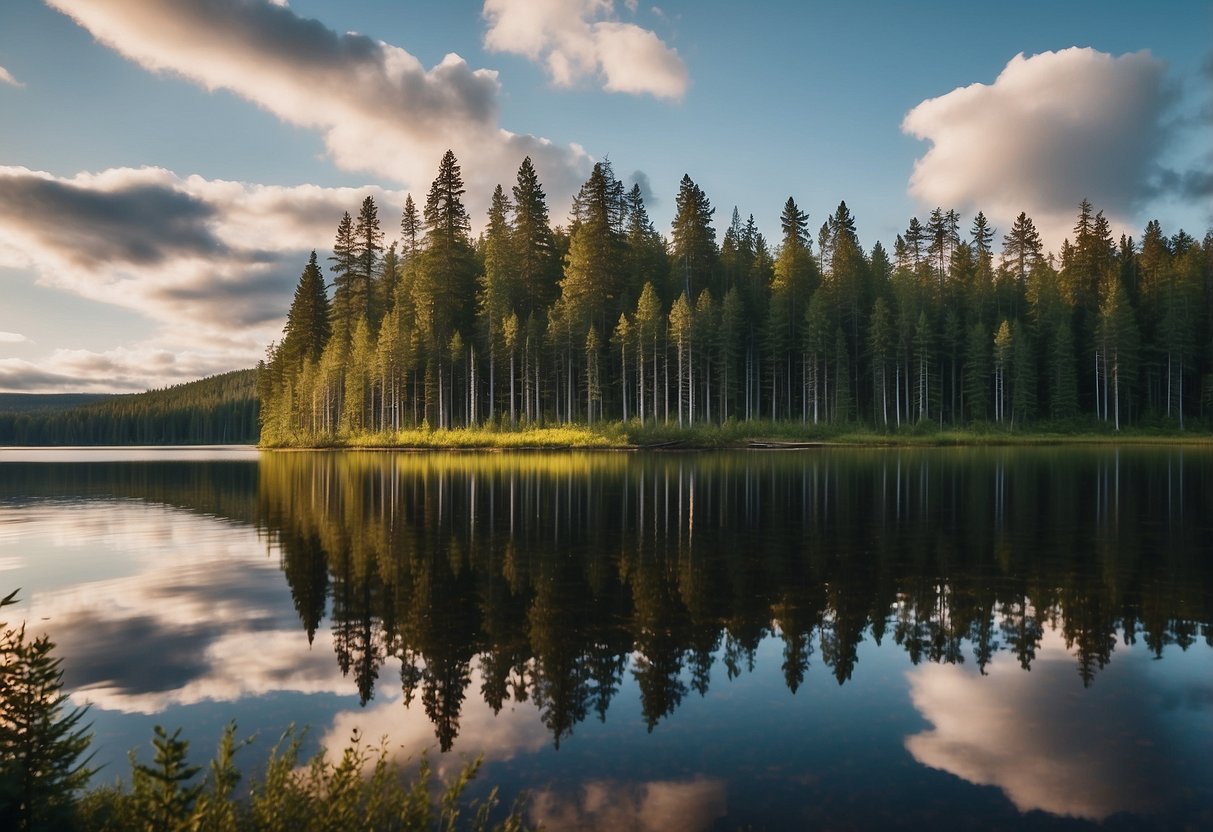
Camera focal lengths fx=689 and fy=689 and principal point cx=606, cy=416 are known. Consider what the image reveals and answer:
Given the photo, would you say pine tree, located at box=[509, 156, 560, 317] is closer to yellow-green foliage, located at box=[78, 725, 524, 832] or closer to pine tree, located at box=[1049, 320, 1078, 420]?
pine tree, located at box=[1049, 320, 1078, 420]

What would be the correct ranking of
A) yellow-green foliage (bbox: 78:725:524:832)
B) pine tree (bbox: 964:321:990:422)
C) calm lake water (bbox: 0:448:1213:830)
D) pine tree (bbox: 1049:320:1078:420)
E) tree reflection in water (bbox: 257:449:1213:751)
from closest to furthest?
1. yellow-green foliage (bbox: 78:725:524:832)
2. calm lake water (bbox: 0:448:1213:830)
3. tree reflection in water (bbox: 257:449:1213:751)
4. pine tree (bbox: 964:321:990:422)
5. pine tree (bbox: 1049:320:1078:420)

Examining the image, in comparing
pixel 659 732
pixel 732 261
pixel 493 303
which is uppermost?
pixel 732 261

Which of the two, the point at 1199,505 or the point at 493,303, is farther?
the point at 493,303

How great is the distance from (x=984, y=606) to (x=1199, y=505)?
1922 cm

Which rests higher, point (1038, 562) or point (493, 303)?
point (493, 303)

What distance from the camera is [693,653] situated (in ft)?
32.0

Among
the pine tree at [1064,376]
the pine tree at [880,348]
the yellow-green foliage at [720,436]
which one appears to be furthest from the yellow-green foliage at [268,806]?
the pine tree at [1064,376]

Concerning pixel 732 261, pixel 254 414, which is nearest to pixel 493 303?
pixel 732 261

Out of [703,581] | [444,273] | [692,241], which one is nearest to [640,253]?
[692,241]

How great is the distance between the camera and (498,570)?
14.7 m

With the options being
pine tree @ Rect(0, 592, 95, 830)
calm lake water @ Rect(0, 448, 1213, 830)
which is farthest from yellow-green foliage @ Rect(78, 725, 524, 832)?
calm lake water @ Rect(0, 448, 1213, 830)

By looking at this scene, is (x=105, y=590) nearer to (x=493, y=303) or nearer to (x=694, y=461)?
(x=694, y=461)

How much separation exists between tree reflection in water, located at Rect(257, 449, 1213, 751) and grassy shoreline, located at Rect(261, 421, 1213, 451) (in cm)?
3584

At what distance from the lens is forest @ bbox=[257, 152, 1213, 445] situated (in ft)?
253
